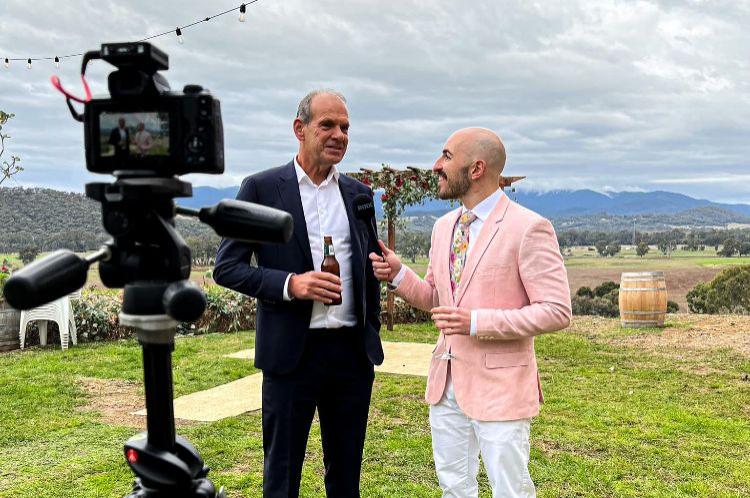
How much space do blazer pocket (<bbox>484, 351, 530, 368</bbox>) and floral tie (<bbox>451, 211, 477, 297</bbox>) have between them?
31 centimetres

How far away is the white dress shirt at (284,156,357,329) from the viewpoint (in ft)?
9.55

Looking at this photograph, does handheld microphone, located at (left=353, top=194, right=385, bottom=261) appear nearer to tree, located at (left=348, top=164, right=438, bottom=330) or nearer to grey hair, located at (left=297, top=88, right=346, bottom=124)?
grey hair, located at (left=297, top=88, right=346, bottom=124)

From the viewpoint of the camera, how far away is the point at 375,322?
3084 millimetres

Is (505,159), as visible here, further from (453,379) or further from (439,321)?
(453,379)

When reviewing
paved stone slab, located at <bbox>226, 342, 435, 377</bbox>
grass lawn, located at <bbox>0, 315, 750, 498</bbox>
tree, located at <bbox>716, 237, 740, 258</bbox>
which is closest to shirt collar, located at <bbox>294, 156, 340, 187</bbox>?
grass lawn, located at <bbox>0, 315, 750, 498</bbox>

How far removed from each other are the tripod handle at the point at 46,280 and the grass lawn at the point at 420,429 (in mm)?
3338

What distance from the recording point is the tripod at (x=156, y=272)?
1.31 m

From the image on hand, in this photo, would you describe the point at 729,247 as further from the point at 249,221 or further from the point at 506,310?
the point at 249,221

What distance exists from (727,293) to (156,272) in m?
20.8

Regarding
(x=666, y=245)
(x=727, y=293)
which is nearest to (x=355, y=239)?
(x=727, y=293)

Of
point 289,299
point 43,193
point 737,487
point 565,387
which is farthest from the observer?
point 43,193

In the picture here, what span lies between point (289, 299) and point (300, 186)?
1.72 feet

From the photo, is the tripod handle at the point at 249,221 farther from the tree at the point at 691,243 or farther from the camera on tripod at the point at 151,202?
the tree at the point at 691,243

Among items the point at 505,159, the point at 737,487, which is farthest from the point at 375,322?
the point at 737,487
